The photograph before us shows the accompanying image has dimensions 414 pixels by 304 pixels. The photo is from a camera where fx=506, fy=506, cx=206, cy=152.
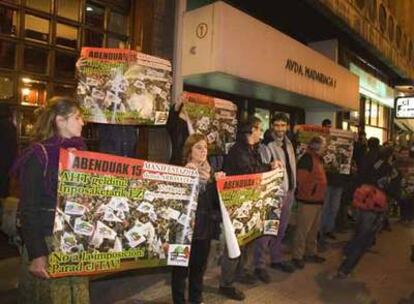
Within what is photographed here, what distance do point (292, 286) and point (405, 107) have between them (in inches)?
308

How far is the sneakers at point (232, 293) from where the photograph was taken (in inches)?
218

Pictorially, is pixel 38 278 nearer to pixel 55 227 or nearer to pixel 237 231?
pixel 55 227

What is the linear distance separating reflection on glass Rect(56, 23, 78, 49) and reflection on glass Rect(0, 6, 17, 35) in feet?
2.01

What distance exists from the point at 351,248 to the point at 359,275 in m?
0.63

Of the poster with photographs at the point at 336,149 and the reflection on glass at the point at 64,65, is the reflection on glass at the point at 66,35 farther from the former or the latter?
the poster with photographs at the point at 336,149

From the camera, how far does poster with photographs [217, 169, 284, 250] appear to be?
4762mm

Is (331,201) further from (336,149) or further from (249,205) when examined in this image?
(249,205)

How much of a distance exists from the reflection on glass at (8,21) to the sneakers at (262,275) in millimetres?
4010

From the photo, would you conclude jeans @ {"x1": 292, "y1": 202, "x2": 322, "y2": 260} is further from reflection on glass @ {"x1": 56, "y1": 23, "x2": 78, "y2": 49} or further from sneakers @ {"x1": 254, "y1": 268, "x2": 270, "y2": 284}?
reflection on glass @ {"x1": 56, "y1": 23, "x2": 78, "y2": 49}

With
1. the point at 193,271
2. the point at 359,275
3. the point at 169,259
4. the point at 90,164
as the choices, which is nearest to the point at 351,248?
the point at 359,275

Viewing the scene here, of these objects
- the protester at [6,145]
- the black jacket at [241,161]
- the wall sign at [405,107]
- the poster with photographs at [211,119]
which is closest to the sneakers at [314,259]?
the poster with photographs at [211,119]

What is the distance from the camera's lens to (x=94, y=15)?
263 inches

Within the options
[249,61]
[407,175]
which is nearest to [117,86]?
[249,61]

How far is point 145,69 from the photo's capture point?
196 inches
